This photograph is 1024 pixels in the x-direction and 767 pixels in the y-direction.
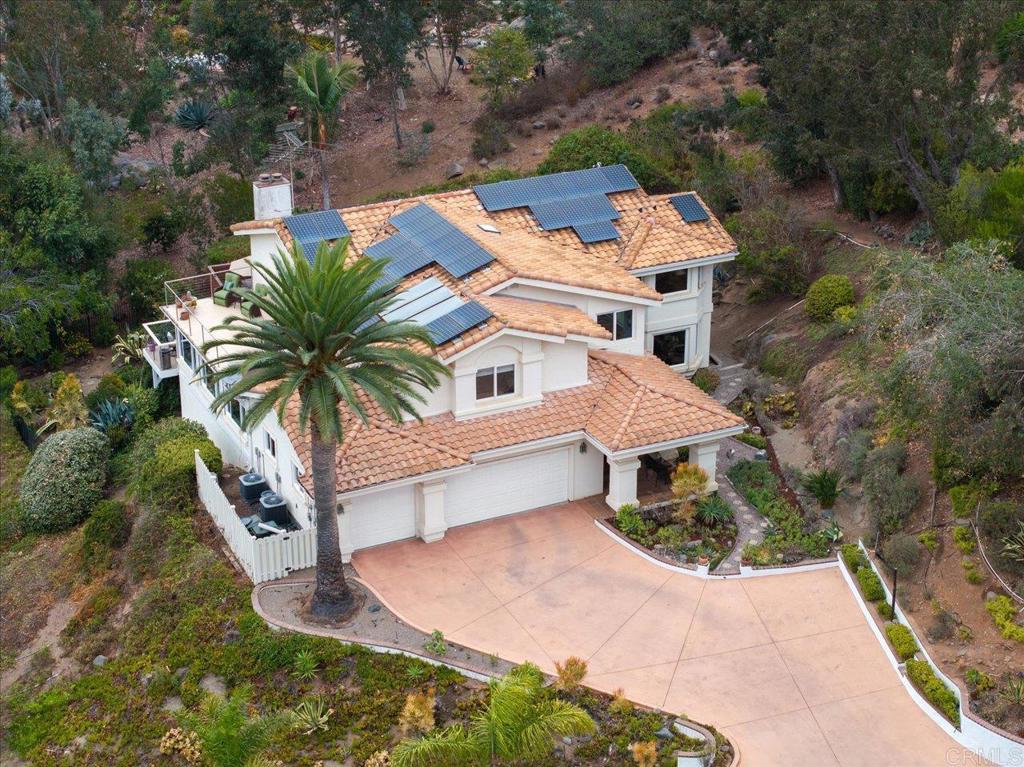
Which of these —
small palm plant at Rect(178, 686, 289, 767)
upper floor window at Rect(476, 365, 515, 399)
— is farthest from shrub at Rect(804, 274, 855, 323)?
small palm plant at Rect(178, 686, 289, 767)

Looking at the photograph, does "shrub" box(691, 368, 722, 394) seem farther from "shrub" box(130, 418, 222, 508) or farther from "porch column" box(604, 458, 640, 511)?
"shrub" box(130, 418, 222, 508)

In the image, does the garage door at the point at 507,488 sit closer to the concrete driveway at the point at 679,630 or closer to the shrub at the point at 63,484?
the concrete driveway at the point at 679,630

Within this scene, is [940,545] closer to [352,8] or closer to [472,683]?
[472,683]

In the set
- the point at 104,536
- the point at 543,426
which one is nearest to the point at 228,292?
the point at 104,536

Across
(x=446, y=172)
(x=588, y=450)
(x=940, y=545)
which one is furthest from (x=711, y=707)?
(x=446, y=172)

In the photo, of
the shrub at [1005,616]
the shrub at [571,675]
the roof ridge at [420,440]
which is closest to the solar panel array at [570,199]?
the roof ridge at [420,440]

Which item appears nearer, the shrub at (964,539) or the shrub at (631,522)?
the shrub at (964,539)
